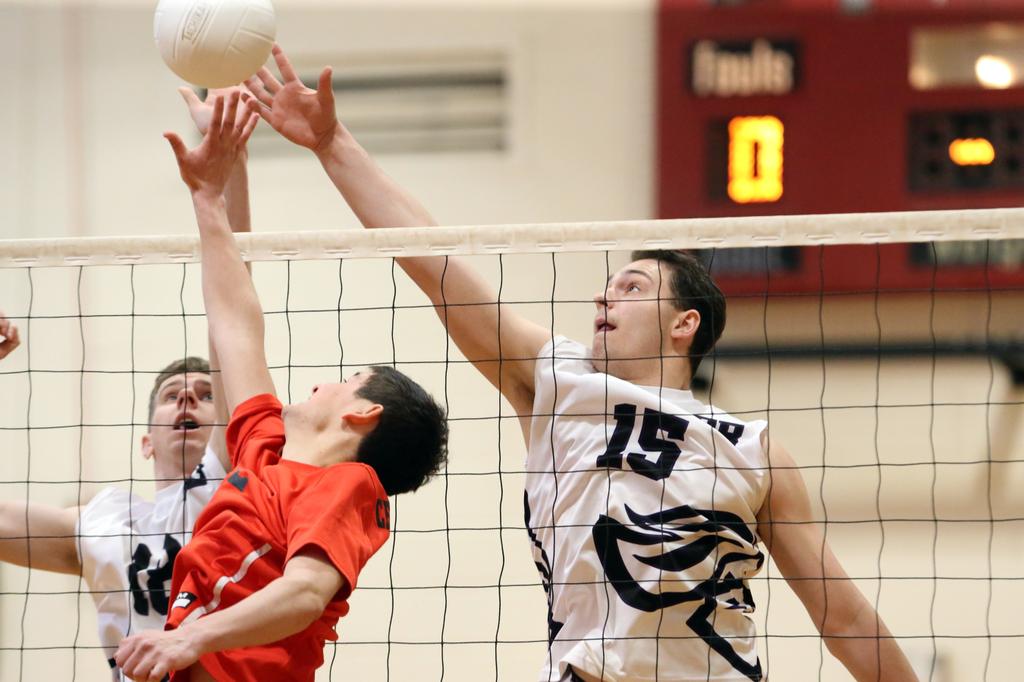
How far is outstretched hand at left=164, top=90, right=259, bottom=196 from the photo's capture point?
8.51ft

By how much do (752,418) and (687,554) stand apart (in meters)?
2.52

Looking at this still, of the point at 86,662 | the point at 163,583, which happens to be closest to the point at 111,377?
the point at 86,662

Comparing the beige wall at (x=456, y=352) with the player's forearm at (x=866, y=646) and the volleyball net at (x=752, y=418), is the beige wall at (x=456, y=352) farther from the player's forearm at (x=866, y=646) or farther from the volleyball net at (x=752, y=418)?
the player's forearm at (x=866, y=646)

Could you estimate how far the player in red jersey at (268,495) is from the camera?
6.82ft

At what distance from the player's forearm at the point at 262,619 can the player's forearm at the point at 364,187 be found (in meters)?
1.09

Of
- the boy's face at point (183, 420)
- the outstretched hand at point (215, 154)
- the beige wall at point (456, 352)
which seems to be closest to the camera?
the outstretched hand at point (215, 154)

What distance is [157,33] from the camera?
9.75 ft

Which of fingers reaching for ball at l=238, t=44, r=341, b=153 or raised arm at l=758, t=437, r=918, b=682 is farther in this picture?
fingers reaching for ball at l=238, t=44, r=341, b=153

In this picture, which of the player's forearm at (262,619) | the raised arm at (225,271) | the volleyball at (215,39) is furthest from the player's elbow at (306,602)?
the volleyball at (215,39)

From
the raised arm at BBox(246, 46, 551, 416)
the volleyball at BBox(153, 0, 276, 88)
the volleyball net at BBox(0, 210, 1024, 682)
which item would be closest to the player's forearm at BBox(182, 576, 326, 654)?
the raised arm at BBox(246, 46, 551, 416)

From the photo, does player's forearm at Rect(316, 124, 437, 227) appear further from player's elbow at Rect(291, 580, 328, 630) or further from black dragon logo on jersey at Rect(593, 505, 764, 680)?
player's elbow at Rect(291, 580, 328, 630)

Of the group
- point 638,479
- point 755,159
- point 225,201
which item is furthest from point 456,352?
point 638,479

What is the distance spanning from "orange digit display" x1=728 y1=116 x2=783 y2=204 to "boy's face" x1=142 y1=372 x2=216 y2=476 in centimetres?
247

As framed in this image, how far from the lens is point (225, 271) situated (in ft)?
8.36
